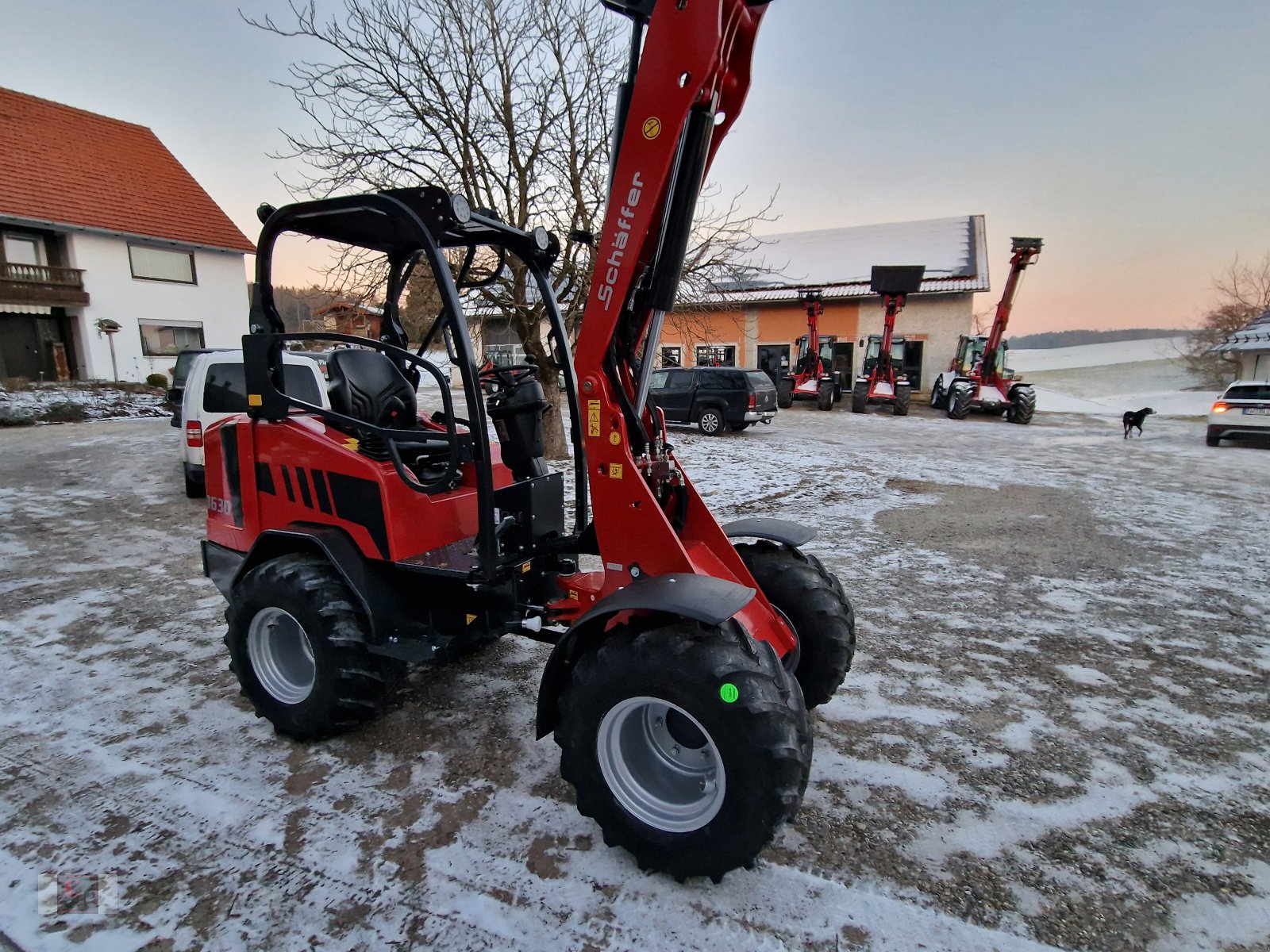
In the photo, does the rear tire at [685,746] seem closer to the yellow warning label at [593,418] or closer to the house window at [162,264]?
the yellow warning label at [593,418]

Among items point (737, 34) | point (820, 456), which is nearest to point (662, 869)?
point (737, 34)

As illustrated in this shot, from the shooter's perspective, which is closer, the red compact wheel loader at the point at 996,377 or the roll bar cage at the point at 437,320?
the roll bar cage at the point at 437,320

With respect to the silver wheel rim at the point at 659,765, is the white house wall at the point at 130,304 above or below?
above

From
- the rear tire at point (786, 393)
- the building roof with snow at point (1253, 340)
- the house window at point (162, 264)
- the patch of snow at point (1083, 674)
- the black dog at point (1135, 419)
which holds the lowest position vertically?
the patch of snow at point (1083, 674)

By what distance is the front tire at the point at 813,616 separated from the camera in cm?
325

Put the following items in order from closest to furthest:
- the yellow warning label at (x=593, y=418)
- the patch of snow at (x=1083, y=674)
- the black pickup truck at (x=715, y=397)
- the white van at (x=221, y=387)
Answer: the yellow warning label at (x=593, y=418), the patch of snow at (x=1083, y=674), the white van at (x=221, y=387), the black pickup truck at (x=715, y=397)

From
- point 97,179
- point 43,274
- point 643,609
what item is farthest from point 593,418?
point 97,179

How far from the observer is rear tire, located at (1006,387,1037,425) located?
19062 mm

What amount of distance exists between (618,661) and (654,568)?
0.50 metres

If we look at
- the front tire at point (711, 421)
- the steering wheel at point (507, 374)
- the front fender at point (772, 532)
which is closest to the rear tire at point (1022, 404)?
the front tire at point (711, 421)

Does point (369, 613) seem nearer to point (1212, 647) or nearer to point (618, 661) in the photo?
point (618, 661)

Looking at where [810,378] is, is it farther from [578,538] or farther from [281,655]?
[281,655]

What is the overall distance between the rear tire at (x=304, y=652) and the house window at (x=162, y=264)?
26931 mm

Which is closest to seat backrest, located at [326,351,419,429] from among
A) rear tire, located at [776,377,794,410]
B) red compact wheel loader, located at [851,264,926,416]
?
red compact wheel loader, located at [851,264,926,416]
